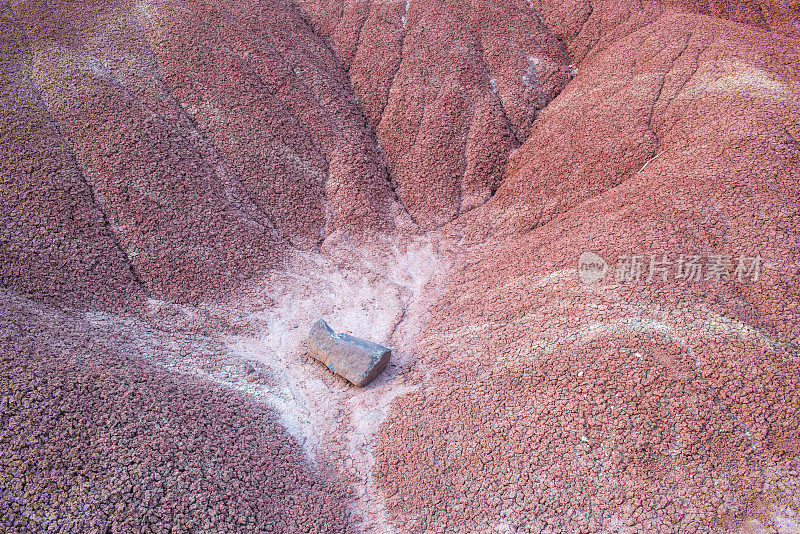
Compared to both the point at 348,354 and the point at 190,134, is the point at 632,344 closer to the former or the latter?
the point at 348,354

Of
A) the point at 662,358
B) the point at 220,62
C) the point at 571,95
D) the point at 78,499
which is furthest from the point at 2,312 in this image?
the point at 571,95

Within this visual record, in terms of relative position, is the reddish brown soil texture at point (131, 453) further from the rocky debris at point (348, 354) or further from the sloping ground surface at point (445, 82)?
the sloping ground surface at point (445, 82)

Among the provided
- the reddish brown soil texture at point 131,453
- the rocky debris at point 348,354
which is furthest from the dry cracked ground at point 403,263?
the rocky debris at point 348,354

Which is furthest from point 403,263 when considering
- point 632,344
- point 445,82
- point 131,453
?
point 131,453

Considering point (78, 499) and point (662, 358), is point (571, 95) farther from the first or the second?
point (78, 499)

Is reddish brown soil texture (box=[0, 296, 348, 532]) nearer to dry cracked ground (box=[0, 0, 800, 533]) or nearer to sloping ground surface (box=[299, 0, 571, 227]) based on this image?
dry cracked ground (box=[0, 0, 800, 533])

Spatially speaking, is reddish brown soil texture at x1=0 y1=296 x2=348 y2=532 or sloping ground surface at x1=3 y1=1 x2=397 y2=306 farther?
sloping ground surface at x1=3 y1=1 x2=397 y2=306

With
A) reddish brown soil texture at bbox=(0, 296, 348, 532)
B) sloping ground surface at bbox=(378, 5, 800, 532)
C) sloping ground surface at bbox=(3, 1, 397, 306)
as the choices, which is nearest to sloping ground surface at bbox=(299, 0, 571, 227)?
sloping ground surface at bbox=(3, 1, 397, 306)
